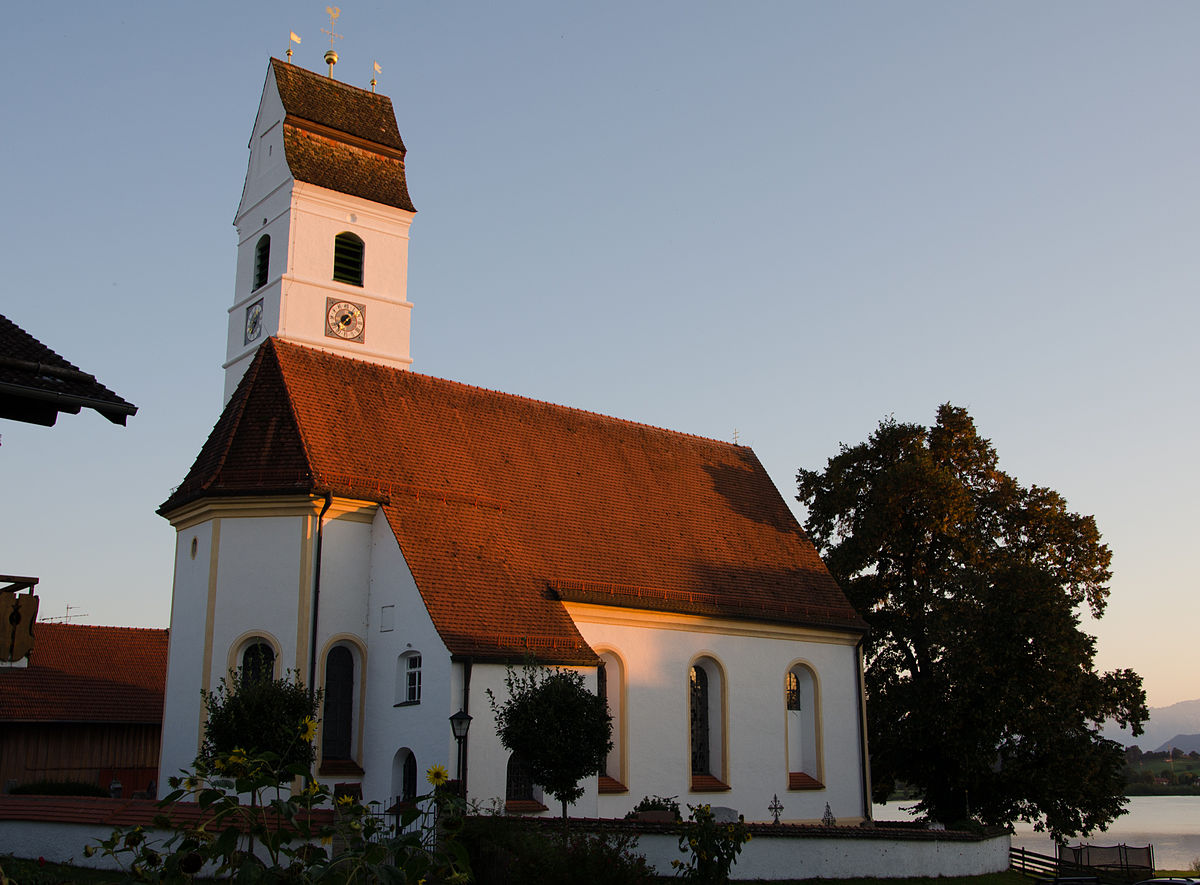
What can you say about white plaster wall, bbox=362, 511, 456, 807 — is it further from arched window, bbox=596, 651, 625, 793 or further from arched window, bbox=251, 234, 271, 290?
arched window, bbox=251, 234, 271, 290

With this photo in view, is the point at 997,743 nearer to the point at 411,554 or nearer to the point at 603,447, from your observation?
the point at 603,447

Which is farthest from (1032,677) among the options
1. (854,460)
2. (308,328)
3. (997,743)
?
(308,328)

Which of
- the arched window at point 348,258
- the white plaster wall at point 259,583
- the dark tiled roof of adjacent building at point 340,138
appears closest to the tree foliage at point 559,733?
the white plaster wall at point 259,583

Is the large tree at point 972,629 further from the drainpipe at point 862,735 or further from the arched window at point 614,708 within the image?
the arched window at point 614,708

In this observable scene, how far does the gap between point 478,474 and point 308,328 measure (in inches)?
296

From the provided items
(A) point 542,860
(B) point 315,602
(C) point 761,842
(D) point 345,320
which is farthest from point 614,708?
(D) point 345,320

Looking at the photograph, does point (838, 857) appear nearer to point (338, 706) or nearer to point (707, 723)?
point (707, 723)

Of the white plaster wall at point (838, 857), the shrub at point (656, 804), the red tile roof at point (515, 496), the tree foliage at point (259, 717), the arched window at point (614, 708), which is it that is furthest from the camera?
the arched window at point (614, 708)

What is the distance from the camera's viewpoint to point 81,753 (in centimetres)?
3319

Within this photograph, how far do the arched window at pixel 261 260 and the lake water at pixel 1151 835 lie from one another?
89.9ft

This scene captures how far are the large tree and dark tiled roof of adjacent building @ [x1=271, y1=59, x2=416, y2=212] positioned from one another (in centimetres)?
1658

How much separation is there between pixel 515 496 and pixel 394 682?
6386mm

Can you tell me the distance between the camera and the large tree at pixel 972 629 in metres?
29.3

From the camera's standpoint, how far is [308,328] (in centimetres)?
3092
